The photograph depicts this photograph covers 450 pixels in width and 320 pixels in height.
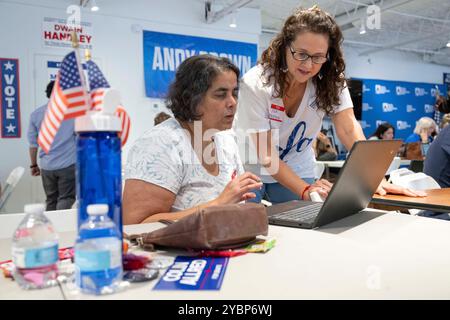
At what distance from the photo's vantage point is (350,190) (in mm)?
1220

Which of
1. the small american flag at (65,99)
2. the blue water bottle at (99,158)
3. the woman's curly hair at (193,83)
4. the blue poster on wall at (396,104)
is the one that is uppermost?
the blue poster on wall at (396,104)

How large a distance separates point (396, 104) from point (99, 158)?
37.9 ft

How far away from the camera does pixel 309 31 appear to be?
1.76 meters

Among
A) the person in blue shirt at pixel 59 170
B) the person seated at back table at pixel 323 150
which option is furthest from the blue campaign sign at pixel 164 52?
the person in blue shirt at pixel 59 170

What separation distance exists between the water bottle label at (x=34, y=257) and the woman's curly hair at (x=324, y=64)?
1404 millimetres

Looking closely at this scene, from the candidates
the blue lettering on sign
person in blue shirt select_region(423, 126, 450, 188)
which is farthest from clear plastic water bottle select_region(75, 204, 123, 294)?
person in blue shirt select_region(423, 126, 450, 188)

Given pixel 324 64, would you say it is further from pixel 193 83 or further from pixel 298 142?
pixel 193 83

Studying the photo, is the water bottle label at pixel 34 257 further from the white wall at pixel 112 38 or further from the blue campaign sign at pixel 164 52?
the blue campaign sign at pixel 164 52

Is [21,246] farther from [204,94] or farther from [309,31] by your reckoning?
[309,31]

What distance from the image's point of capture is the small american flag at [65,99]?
659 mm

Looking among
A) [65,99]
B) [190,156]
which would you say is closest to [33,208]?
[65,99]

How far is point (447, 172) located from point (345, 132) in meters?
0.78
